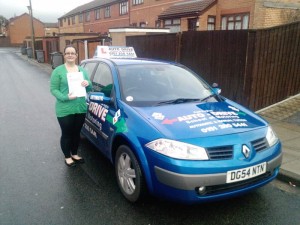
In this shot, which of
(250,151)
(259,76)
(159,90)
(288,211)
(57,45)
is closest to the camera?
(250,151)

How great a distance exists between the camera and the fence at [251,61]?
6.60 meters

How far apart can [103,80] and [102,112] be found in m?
0.63

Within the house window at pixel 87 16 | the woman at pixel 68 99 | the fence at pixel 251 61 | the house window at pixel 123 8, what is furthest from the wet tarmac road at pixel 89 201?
the house window at pixel 87 16

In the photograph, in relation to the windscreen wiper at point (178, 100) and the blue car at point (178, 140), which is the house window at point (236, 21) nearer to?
the blue car at point (178, 140)

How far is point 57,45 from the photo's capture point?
24266 millimetres

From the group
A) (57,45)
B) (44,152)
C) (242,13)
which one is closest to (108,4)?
(57,45)

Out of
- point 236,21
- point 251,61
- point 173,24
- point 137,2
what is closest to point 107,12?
point 137,2

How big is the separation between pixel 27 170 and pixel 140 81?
80.5 inches

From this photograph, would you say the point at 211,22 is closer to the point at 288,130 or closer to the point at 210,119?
the point at 288,130

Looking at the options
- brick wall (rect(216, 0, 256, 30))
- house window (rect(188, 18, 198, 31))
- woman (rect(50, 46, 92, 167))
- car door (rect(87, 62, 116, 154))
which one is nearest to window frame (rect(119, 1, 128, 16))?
house window (rect(188, 18, 198, 31))

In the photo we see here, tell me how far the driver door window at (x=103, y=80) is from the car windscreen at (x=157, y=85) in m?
0.20

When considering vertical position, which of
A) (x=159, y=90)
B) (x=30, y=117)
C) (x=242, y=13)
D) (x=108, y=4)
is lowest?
(x=30, y=117)

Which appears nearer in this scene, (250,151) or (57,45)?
(250,151)

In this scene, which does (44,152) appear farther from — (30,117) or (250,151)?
(250,151)
